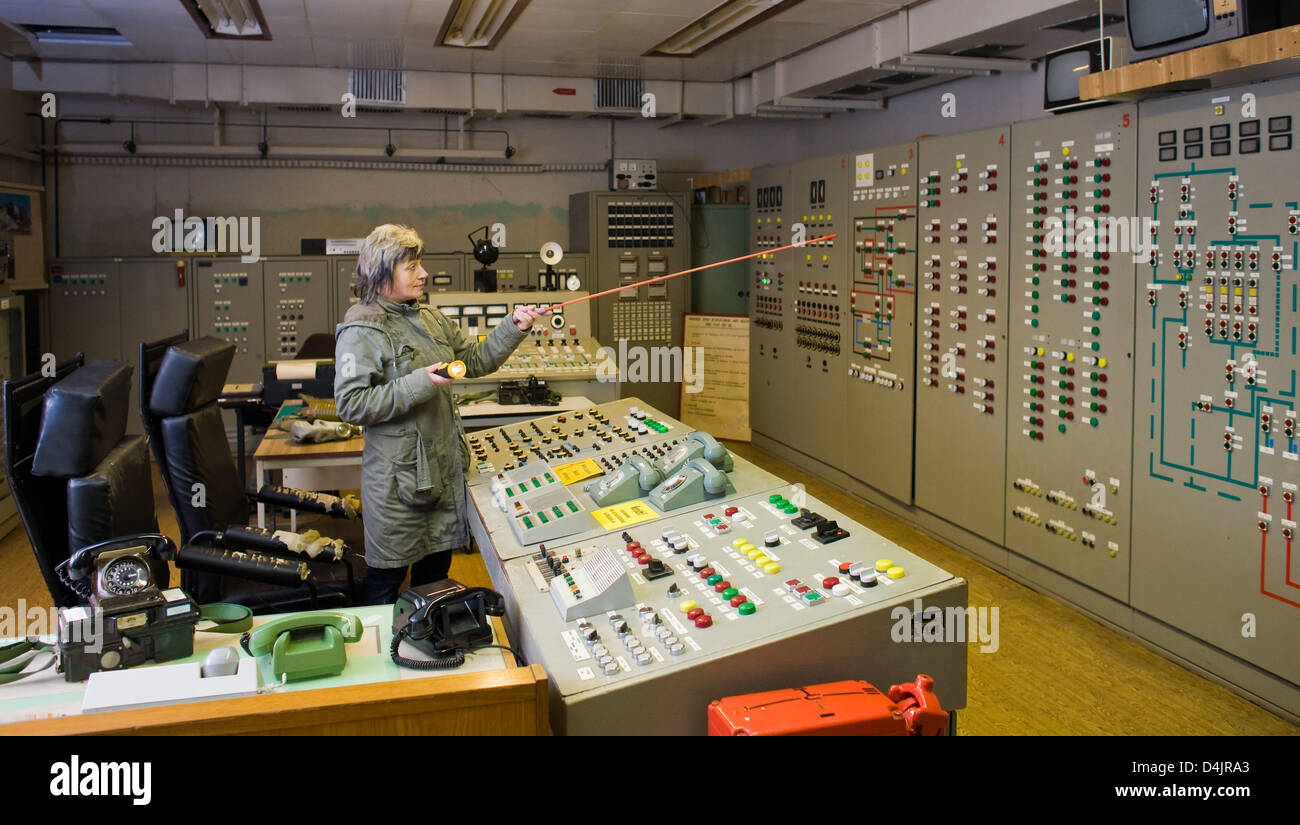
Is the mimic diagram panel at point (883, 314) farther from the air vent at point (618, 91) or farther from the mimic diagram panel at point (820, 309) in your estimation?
the air vent at point (618, 91)

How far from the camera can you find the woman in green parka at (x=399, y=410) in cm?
281

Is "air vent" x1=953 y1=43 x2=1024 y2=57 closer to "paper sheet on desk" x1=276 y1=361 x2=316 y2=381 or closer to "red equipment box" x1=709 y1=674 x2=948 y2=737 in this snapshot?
"paper sheet on desk" x1=276 y1=361 x2=316 y2=381

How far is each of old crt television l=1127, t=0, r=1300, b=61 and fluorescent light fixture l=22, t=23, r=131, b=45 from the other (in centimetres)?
503

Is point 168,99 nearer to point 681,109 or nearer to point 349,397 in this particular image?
point 681,109

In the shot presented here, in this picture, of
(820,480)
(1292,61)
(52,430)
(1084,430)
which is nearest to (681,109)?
(820,480)

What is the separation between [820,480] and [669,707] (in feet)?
15.2

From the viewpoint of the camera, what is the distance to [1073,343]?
3959 millimetres

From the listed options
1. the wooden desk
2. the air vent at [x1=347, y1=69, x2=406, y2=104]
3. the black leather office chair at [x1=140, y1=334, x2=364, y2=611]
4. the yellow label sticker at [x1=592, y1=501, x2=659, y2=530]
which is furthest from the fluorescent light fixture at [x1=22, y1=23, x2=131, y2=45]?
the wooden desk

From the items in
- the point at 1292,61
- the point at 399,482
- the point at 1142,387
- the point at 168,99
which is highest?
the point at 168,99

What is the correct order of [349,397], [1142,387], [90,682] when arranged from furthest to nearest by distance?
1. [1142,387]
2. [349,397]
3. [90,682]

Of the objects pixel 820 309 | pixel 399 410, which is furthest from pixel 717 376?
pixel 399 410

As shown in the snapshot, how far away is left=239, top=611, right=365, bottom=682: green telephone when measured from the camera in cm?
177

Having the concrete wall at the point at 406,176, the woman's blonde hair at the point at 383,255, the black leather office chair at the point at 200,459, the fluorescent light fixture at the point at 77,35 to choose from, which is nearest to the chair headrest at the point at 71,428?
the black leather office chair at the point at 200,459

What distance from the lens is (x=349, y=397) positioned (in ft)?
A: 9.22
